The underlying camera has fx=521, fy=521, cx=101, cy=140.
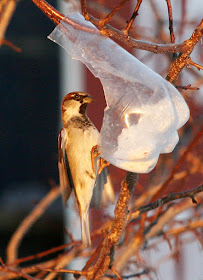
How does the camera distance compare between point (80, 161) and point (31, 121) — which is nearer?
point (80, 161)

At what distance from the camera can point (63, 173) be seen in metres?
1.54

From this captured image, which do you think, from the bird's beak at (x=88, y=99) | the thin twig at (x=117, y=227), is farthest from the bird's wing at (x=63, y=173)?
the thin twig at (x=117, y=227)

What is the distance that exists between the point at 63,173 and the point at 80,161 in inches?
2.8

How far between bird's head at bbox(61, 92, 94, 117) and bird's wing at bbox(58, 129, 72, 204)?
7 cm

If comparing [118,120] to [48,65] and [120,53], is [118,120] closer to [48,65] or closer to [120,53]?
[120,53]

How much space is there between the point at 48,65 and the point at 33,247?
1.35 m

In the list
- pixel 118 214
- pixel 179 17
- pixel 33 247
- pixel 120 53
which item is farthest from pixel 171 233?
pixel 33 247

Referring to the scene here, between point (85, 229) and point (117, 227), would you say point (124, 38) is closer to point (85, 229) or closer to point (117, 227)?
point (117, 227)

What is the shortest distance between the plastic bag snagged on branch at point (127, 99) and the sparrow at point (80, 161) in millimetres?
505

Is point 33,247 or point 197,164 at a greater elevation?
point 197,164

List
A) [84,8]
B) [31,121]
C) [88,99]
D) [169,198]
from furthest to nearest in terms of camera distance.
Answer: [31,121], [88,99], [169,198], [84,8]

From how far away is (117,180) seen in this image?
2016 millimetres

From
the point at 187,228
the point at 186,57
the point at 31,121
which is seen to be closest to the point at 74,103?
the point at 187,228

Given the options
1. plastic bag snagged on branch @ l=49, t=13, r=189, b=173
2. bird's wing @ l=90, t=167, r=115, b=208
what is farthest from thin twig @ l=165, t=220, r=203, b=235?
plastic bag snagged on branch @ l=49, t=13, r=189, b=173
